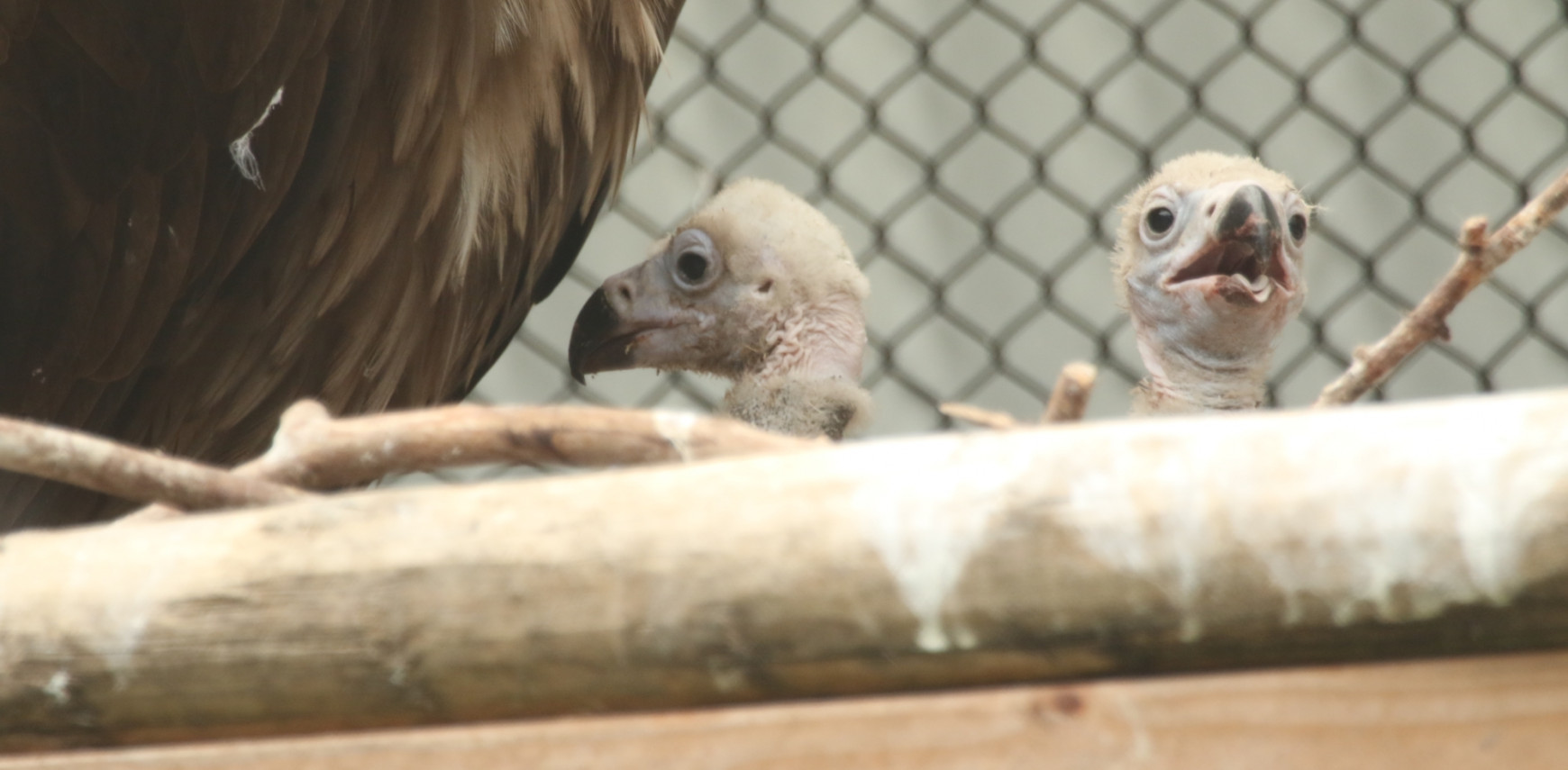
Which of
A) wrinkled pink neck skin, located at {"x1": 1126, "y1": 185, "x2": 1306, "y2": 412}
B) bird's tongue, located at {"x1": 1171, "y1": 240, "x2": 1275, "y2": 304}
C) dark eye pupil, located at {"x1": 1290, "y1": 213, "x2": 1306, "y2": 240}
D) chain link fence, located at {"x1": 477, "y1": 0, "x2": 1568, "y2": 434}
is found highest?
dark eye pupil, located at {"x1": 1290, "y1": 213, "x2": 1306, "y2": 240}

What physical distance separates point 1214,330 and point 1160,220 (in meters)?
0.12

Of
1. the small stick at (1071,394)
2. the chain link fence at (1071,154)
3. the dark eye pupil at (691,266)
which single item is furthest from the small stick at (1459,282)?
the chain link fence at (1071,154)

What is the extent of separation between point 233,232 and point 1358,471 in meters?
0.78

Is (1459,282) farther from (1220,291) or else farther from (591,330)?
(591,330)

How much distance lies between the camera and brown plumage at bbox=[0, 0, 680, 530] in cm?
91

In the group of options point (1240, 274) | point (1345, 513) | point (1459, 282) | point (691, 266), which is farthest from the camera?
point (691, 266)

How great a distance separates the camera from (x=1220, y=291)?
1077 mm

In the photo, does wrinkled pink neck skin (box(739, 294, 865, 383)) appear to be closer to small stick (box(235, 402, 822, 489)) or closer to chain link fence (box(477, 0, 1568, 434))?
small stick (box(235, 402, 822, 489))

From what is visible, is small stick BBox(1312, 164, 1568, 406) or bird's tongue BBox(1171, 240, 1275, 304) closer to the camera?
small stick BBox(1312, 164, 1568, 406)

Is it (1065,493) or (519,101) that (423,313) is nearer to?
(519,101)

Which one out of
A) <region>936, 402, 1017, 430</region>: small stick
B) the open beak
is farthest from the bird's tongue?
→ <region>936, 402, 1017, 430</region>: small stick

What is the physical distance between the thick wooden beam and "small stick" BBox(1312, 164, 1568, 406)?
30 centimetres

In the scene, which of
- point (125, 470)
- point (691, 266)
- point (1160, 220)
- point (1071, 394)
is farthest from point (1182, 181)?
point (125, 470)

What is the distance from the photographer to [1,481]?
44.1 inches
